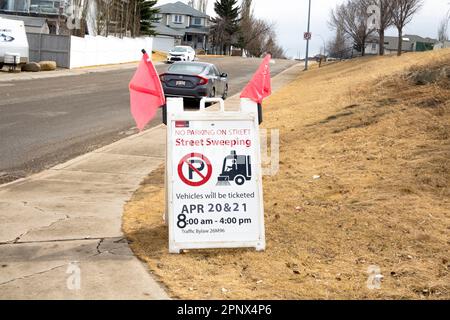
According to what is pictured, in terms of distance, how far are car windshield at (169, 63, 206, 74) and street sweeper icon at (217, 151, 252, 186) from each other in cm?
1342

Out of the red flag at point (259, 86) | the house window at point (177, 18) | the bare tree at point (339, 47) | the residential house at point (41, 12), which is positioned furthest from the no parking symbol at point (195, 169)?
the house window at point (177, 18)

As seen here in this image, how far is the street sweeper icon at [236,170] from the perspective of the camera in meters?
5.21

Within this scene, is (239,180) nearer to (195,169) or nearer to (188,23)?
(195,169)

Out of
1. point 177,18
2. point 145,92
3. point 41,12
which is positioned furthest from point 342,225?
point 177,18

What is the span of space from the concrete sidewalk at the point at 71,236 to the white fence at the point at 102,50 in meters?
29.4

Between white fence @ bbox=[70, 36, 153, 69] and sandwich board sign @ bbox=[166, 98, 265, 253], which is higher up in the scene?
white fence @ bbox=[70, 36, 153, 69]

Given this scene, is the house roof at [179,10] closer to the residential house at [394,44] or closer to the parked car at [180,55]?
the residential house at [394,44]

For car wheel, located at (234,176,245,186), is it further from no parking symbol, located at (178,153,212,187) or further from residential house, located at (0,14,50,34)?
residential house, located at (0,14,50,34)

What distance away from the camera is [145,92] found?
5355mm

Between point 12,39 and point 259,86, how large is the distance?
87.2 ft

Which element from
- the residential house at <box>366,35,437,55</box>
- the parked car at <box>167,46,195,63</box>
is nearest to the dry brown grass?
the parked car at <box>167,46,195,63</box>

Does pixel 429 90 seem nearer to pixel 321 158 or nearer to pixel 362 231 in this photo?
pixel 321 158

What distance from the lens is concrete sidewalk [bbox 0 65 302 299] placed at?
422 cm

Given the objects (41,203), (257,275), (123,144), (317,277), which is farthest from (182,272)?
(123,144)
